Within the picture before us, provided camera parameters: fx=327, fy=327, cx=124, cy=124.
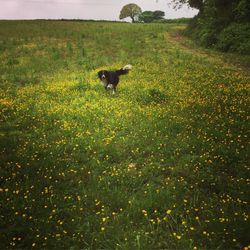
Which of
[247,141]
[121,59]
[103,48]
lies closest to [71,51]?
[103,48]

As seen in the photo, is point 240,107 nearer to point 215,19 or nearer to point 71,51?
point 71,51

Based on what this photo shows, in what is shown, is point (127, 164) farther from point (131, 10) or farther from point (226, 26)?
point (131, 10)

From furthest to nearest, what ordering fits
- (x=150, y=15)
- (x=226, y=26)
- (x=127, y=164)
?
1. (x=150, y=15)
2. (x=226, y=26)
3. (x=127, y=164)

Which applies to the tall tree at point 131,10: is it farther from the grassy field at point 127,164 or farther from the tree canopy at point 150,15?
the grassy field at point 127,164

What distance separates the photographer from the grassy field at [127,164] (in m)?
6.27

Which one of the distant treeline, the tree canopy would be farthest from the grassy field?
the tree canopy

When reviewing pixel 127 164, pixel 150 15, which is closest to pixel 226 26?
pixel 127 164

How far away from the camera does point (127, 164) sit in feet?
28.9

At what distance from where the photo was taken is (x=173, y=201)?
23.2 feet

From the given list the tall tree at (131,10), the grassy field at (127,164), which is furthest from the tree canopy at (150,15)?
the grassy field at (127,164)

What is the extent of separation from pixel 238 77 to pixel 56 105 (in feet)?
32.5

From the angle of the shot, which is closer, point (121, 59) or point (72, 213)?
point (72, 213)

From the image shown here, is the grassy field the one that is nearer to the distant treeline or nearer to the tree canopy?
the distant treeline

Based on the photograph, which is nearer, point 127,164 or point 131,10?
point 127,164
